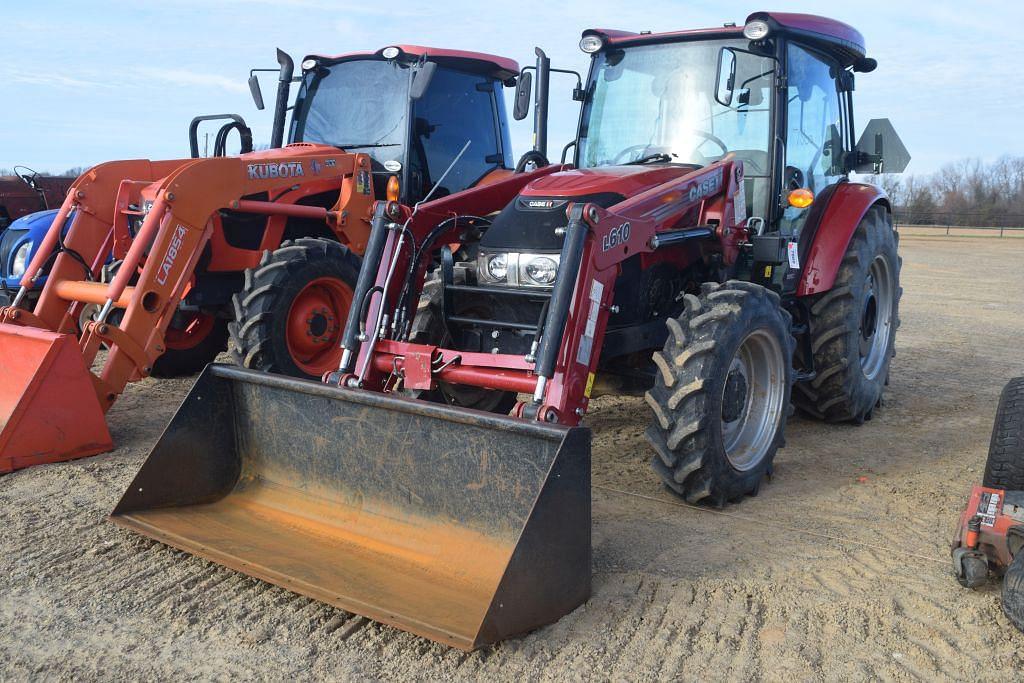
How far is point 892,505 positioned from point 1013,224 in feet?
121

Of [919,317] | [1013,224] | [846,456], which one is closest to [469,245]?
[846,456]

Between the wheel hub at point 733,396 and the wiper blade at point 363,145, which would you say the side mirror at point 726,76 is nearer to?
the wheel hub at point 733,396

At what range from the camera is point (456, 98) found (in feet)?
24.8

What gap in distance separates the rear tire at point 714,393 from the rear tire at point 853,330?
44.2 inches

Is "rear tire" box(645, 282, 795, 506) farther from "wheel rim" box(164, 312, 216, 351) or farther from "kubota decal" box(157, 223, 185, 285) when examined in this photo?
"wheel rim" box(164, 312, 216, 351)

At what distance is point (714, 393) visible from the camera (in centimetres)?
407

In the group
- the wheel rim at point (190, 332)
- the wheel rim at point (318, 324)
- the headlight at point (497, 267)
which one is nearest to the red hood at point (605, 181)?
the headlight at point (497, 267)

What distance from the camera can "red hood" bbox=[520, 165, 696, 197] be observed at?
15.4ft

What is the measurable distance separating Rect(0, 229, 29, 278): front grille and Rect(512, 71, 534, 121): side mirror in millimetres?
5388

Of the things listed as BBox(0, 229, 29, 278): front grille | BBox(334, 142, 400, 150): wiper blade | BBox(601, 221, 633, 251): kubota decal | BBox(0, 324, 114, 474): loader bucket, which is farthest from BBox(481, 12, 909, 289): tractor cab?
BBox(0, 229, 29, 278): front grille

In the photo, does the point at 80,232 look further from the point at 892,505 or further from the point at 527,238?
the point at 892,505

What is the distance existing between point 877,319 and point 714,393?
10.0ft

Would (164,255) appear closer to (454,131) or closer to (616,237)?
(454,131)

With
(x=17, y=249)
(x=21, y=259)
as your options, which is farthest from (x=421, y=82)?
(x=17, y=249)
